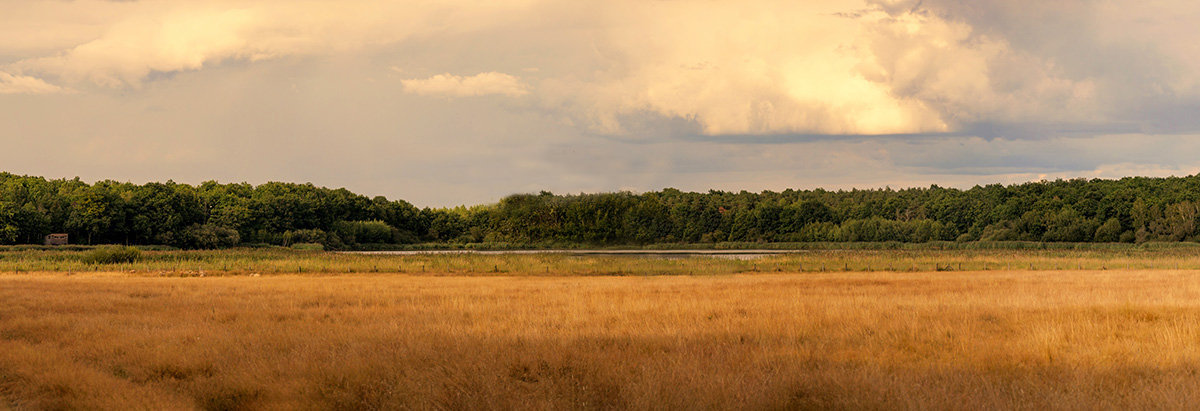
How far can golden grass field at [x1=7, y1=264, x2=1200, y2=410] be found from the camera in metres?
9.77

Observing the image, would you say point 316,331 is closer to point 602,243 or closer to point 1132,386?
point 1132,386

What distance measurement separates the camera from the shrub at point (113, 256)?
61.7 meters

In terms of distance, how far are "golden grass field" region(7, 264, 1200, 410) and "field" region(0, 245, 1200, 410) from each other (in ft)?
0.15

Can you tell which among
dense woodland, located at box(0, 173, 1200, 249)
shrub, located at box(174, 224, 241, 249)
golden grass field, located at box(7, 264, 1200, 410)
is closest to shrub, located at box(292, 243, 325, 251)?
dense woodland, located at box(0, 173, 1200, 249)

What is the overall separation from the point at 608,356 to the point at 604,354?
0.48 feet

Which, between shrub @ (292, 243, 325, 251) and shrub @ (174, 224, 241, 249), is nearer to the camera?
shrub @ (174, 224, 241, 249)

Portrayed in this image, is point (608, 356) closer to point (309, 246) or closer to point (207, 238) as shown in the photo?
point (207, 238)

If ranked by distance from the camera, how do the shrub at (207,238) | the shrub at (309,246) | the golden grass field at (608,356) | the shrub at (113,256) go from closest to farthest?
the golden grass field at (608,356) < the shrub at (113,256) < the shrub at (207,238) < the shrub at (309,246)

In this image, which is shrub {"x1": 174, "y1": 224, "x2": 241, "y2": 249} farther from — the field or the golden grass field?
the golden grass field

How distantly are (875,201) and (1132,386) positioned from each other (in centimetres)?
15699

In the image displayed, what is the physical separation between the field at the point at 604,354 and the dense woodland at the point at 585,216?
97764mm

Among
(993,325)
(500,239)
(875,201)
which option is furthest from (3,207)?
(875,201)

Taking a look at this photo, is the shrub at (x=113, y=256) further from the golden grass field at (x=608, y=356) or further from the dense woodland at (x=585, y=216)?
A: the golden grass field at (x=608, y=356)

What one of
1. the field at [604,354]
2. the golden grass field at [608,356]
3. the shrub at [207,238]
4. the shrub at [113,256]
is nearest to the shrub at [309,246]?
the shrub at [207,238]
